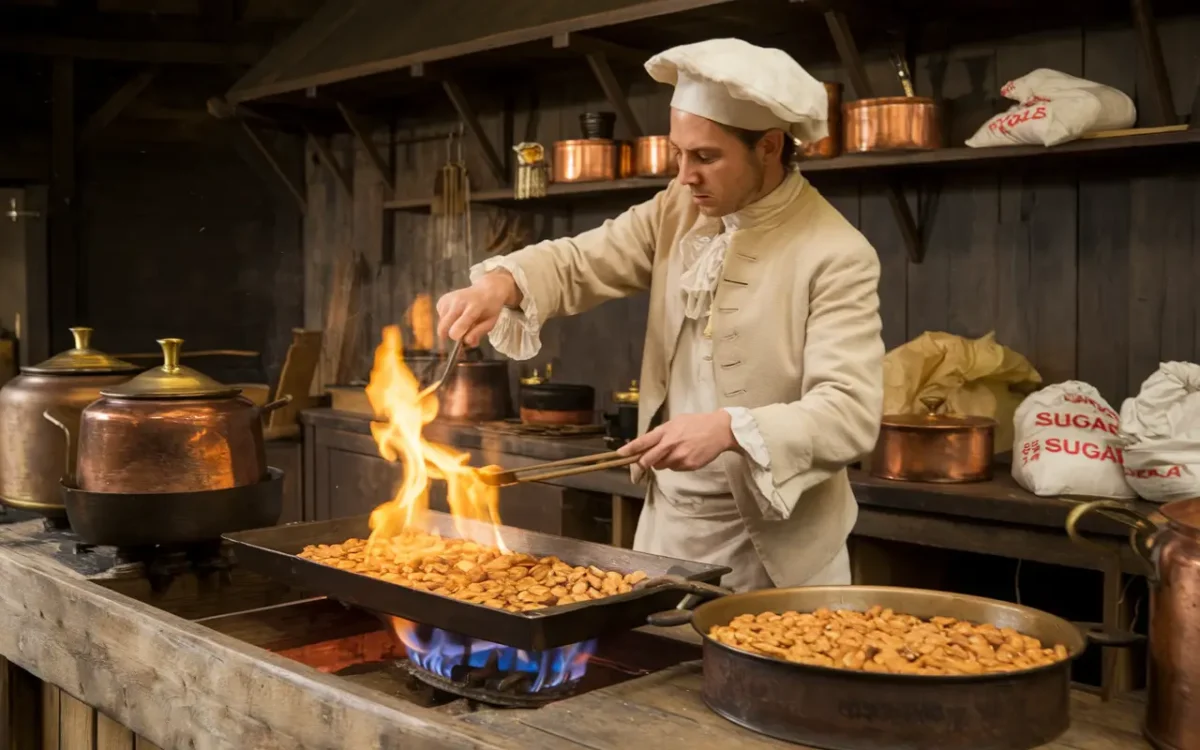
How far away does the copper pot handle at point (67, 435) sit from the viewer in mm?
2832

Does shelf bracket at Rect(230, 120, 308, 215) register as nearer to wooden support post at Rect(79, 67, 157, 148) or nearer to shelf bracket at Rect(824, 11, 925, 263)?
wooden support post at Rect(79, 67, 157, 148)

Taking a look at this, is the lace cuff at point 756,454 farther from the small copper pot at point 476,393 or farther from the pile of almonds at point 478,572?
the small copper pot at point 476,393

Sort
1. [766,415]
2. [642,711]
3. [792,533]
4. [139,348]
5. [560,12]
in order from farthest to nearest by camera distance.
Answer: [139,348]
[560,12]
[792,533]
[766,415]
[642,711]

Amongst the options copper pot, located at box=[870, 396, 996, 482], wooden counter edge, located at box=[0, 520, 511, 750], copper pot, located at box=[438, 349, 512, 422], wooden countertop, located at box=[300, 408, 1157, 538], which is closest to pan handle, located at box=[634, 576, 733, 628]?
wooden counter edge, located at box=[0, 520, 511, 750]

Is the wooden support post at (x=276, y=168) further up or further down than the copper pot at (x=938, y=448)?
further up

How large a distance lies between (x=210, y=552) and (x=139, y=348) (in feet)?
15.3

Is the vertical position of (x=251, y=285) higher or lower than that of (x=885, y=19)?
lower

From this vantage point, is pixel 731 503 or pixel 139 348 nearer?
pixel 731 503

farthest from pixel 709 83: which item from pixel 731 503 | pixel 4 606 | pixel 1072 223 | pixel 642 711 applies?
pixel 1072 223

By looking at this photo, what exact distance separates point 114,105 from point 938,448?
5232 millimetres

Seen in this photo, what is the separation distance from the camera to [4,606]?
2.66 metres

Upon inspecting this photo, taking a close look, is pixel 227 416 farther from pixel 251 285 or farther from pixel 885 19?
pixel 251 285

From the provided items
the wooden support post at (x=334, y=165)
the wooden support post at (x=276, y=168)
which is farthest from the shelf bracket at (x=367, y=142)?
the wooden support post at (x=276, y=168)

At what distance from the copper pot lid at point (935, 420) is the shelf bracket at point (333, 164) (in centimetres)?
399
